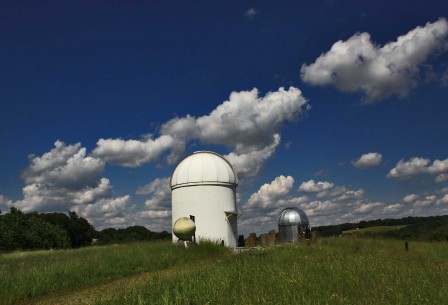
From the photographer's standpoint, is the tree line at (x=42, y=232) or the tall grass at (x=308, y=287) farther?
the tree line at (x=42, y=232)

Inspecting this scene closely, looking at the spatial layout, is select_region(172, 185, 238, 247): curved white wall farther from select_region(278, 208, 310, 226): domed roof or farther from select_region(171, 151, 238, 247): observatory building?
select_region(278, 208, 310, 226): domed roof

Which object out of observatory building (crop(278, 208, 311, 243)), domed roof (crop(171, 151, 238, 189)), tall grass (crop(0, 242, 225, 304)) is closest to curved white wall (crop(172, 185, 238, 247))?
domed roof (crop(171, 151, 238, 189))

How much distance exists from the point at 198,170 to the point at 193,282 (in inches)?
699

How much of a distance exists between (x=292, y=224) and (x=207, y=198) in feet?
33.6

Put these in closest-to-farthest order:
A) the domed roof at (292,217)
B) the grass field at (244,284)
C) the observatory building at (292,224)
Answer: the grass field at (244,284) < the observatory building at (292,224) < the domed roof at (292,217)

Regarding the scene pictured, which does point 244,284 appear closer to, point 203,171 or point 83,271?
point 83,271

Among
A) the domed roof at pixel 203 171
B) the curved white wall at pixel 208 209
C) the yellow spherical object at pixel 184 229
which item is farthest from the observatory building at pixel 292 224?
the yellow spherical object at pixel 184 229

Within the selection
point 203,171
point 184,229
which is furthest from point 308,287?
point 203,171

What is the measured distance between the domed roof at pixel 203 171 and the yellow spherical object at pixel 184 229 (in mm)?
3445

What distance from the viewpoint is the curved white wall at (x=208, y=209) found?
26.3 m

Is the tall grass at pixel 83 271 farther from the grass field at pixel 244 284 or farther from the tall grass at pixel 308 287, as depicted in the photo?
the tall grass at pixel 308 287

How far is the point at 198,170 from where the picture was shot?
89.5 ft

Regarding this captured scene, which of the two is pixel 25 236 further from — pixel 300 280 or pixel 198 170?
pixel 300 280

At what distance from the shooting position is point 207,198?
87.2 feet
